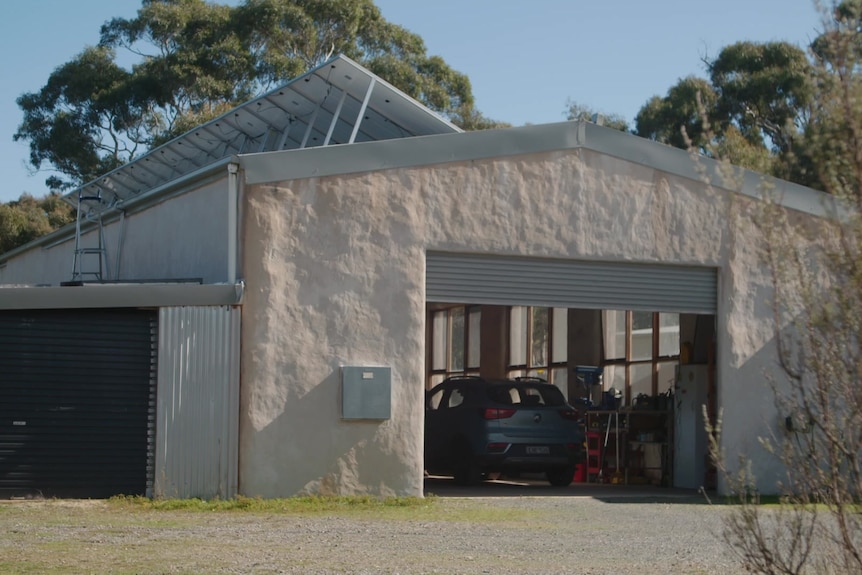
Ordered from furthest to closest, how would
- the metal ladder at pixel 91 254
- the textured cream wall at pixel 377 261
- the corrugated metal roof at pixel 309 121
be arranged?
the metal ladder at pixel 91 254 < the corrugated metal roof at pixel 309 121 < the textured cream wall at pixel 377 261

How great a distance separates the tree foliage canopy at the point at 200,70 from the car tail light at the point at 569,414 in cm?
2426

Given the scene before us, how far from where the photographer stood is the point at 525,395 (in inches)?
731

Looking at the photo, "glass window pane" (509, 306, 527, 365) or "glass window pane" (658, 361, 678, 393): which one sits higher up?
"glass window pane" (509, 306, 527, 365)

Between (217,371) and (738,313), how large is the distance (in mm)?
7234

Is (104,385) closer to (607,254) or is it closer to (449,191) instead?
(449,191)

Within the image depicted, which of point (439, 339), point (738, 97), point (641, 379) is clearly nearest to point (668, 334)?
point (641, 379)

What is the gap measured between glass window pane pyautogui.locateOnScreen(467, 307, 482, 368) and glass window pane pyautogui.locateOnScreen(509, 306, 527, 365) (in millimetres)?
1388

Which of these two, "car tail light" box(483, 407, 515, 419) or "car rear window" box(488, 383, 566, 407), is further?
"car rear window" box(488, 383, 566, 407)

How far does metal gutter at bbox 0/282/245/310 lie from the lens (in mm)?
14086

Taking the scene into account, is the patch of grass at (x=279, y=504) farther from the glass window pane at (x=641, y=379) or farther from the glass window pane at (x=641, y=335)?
the glass window pane at (x=641, y=335)

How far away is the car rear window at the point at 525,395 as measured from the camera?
18.4m

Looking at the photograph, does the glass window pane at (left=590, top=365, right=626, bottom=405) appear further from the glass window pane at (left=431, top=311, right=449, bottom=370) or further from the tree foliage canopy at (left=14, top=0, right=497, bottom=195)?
the tree foliage canopy at (left=14, top=0, right=497, bottom=195)

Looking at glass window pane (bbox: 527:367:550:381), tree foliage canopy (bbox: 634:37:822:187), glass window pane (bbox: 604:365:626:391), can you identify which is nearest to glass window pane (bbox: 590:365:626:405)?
glass window pane (bbox: 604:365:626:391)

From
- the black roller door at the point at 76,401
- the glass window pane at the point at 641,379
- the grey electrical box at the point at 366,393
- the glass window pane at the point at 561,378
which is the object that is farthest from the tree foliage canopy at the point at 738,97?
the black roller door at the point at 76,401
